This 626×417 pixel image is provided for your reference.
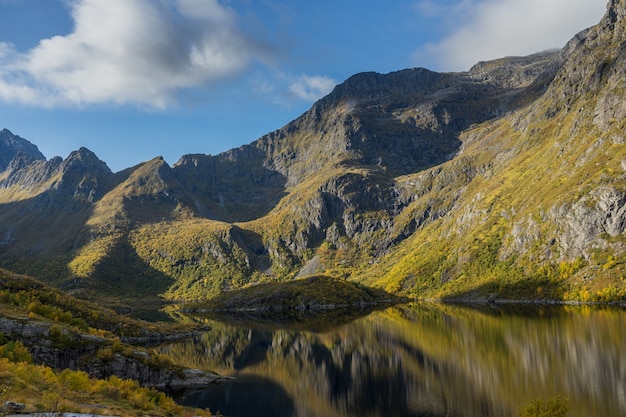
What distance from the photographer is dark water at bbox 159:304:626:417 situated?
51938 mm

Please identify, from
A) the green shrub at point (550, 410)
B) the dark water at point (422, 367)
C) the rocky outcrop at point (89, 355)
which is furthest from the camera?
the rocky outcrop at point (89, 355)

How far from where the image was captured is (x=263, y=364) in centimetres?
8450

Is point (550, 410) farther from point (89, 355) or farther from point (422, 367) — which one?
point (89, 355)

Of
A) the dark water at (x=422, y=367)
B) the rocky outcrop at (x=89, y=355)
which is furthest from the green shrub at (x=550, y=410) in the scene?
the rocky outcrop at (x=89, y=355)

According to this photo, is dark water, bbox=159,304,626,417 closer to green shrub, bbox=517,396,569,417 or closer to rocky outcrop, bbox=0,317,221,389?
rocky outcrop, bbox=0,317,221,389

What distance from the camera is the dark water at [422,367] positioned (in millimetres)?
51938

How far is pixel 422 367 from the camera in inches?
2857

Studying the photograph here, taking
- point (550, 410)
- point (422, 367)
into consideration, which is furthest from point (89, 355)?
point (550, 410)

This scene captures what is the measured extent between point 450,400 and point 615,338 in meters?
50.5

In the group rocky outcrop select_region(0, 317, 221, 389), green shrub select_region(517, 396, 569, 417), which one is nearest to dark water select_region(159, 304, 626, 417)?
rocky outcrop select_region(0, 317, 221, 389)

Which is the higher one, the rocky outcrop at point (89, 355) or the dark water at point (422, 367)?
the rocky outcrop at point (89, 355)

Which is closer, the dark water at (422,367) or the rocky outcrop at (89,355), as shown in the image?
the dark water at (422,367)

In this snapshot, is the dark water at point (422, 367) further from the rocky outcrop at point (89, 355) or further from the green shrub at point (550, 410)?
the green shrub at point (550, 410)

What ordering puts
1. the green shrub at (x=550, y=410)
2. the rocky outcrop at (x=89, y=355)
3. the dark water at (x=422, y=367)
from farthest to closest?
the rocky outcrop at (x=89, y=355) < the dark water at (x=422, y=367) < the green shrub at (x=550, y=410)
